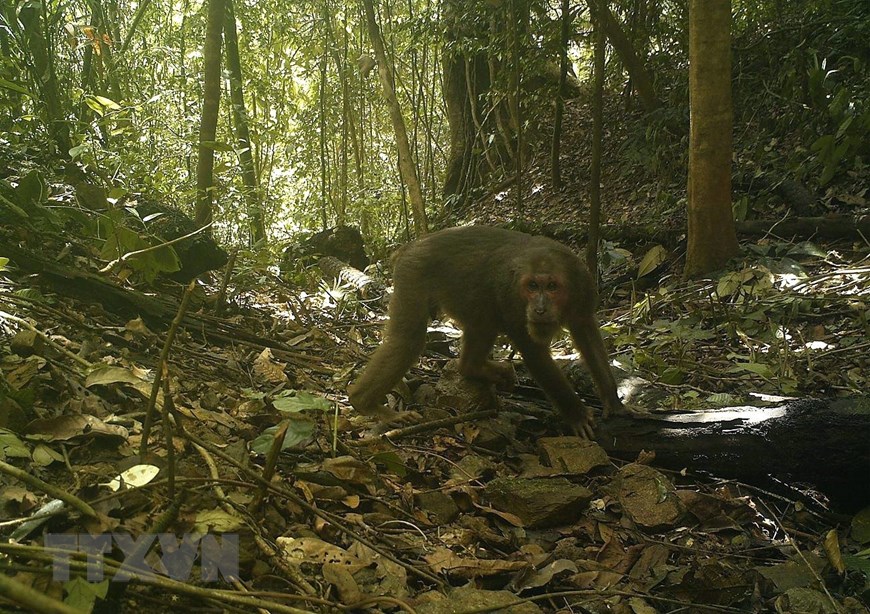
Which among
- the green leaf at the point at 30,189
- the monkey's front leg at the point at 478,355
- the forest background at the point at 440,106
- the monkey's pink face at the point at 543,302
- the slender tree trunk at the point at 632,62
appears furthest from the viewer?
the slender tree trunk at the point at 632,62

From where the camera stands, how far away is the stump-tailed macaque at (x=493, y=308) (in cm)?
464

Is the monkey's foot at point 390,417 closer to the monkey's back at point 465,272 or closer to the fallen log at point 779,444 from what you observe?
the monkey's back at point 465,272

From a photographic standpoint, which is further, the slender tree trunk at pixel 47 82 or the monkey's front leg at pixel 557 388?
the slender tree trunk at pixel 47 82

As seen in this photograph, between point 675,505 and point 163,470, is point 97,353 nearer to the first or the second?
point 163,470

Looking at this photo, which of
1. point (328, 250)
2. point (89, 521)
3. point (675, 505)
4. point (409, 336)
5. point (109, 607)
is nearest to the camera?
point (109, 607)

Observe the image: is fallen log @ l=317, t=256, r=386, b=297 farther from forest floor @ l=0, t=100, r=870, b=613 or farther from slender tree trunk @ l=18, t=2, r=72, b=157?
slender tree trunk @ l=18, t=2, r=72, b=157

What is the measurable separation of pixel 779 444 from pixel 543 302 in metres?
1.67

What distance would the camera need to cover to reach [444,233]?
5.45 m

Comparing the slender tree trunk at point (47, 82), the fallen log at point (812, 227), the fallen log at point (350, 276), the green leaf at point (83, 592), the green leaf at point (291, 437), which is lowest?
the green leaf at point (83, 592)

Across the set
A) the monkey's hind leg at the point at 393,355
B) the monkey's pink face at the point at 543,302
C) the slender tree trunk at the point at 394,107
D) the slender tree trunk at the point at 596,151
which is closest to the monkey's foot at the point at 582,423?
the monkey's pink face at the point at 543,302

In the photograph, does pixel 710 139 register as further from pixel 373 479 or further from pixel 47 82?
pixel 47 82

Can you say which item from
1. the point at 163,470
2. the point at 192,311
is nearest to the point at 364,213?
the point at 192,311

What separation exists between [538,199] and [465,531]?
963cm

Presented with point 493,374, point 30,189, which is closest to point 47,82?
point 30,189
